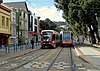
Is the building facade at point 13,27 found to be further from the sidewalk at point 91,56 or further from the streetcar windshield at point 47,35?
the sidewalk at point 91,56

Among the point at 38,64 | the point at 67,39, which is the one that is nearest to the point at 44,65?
the point at 38,64

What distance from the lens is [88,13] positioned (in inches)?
2275

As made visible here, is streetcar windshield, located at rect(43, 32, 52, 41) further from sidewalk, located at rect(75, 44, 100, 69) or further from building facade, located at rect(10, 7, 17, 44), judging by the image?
building facade, located at rect(10, 7, 17, 44)

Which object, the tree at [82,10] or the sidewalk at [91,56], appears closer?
the sidewalk at [91,56]

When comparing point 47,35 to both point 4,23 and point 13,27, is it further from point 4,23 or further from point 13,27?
point 13,27

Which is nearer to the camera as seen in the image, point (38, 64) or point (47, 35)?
point (38, 64)

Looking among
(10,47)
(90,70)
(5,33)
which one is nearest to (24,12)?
(5,33)

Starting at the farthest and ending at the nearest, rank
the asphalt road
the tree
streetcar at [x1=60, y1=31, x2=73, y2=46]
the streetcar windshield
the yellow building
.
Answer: streetcar at [x1=60, y1=31, x2=73, y2=46] < the tree < the yellow building < the streetcar windshield < the asphalt road

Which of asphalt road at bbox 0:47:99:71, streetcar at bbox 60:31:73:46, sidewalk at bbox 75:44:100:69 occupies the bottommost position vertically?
asphalt road at bbox 0:47:99:71

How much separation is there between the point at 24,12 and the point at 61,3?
1966 centimetres

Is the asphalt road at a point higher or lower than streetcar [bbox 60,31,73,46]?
lower

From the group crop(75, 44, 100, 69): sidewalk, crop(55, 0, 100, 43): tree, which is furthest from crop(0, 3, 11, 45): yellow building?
crop(75, 44, 100, 69): sidewalk

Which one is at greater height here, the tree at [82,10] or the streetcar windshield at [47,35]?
the tree at [82,10]

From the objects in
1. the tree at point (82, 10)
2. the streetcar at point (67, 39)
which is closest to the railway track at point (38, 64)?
the tree at point (82, 10)
